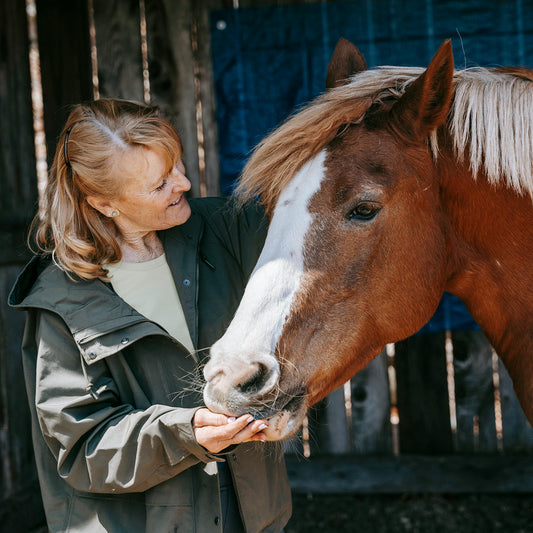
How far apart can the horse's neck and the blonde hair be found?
91 centimetres

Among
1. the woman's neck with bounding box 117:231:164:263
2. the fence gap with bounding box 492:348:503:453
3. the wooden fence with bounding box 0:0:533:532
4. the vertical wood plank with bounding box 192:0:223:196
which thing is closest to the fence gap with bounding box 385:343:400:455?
the wooden fence with bounding box 0:0:533:532

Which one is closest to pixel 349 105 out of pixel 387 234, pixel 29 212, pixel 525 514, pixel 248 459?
pixel 387 234

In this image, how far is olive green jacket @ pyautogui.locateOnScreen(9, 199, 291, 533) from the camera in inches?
66.9

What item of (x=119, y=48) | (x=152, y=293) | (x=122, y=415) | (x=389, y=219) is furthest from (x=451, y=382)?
(x=119, y=48)

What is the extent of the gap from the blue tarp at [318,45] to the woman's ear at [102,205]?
4.80ft

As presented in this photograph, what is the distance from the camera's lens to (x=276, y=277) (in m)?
1.65

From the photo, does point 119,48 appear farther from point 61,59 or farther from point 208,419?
point 208,419

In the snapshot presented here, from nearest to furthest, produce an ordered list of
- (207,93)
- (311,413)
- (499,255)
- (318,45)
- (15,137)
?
(499,255) → (15,137) → (318,45) → (207,93) → (311,413)

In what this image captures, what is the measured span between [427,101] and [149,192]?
0.88 metres

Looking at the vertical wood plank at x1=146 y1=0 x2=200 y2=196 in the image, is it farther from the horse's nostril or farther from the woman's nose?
the horse's nostril

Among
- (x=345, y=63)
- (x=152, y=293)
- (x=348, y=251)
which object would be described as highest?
(x=345, y=63)

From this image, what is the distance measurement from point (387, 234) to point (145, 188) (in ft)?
2.49

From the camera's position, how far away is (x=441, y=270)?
6.03ft

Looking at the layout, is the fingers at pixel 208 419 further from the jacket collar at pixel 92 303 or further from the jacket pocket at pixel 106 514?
the jacket pocket at pixel 106 514
